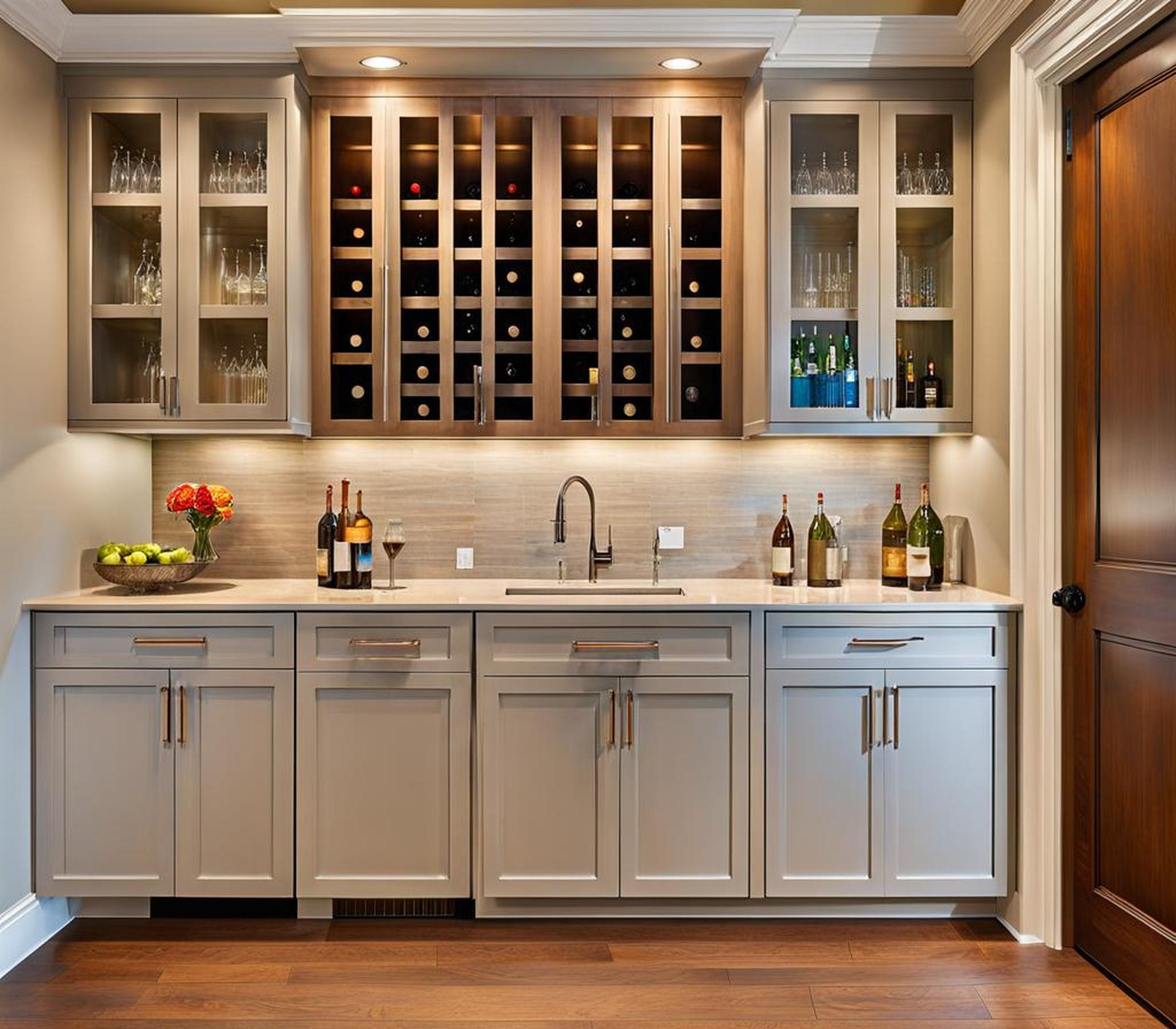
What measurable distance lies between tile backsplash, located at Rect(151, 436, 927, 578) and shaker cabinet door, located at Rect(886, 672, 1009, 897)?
811 millimetres

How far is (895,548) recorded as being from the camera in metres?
3.25

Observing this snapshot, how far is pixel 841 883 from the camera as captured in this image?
9.23 feet

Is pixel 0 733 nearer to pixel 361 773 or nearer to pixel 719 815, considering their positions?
pixel 361 773

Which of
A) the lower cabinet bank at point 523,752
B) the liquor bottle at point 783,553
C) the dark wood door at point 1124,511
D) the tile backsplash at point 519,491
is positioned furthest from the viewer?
the tile backsplash at point 519,491

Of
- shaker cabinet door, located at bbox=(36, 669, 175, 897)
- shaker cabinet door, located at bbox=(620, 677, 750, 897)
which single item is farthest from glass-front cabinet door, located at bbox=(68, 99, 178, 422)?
shaker cabinet door, located at bbox=(620, 677, 750, 897)

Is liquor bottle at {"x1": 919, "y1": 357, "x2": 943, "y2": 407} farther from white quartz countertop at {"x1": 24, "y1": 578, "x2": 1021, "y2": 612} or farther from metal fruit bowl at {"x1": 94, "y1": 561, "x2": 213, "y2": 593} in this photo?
metal fruit bowl at {"x1": 94, "y1": 561, "x2": 213, "y2": 593}

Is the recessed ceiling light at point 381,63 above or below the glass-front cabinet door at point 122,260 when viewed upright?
above

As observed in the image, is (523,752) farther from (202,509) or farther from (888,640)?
(202,509)

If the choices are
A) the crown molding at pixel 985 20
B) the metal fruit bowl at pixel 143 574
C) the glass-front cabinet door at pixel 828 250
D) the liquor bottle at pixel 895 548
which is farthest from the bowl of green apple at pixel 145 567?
the crown molding at pixel 985 20

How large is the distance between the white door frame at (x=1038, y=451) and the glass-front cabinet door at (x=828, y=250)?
0.45 meters

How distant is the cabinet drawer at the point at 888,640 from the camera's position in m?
2.79

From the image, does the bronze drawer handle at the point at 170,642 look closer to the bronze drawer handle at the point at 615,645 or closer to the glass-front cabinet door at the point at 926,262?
the bronze drawer handle at the point at 615,645

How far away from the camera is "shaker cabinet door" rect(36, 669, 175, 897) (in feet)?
9.19

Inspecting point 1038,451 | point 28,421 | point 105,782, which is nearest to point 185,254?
point 28,421
